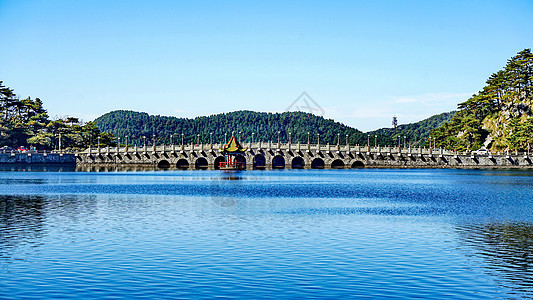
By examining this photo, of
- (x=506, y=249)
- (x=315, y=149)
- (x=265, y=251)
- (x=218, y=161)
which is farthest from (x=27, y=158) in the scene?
(x=506, y=249)

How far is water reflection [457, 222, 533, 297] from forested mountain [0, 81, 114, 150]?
458 feet

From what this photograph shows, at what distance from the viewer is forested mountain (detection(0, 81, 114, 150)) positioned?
151m

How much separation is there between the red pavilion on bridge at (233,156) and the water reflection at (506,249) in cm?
9556

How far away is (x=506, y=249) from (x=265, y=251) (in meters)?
10.6

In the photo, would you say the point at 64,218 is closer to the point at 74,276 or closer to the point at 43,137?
the point at 74,276

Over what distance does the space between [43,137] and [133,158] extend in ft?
96.8

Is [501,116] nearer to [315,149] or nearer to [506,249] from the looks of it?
[315,149]

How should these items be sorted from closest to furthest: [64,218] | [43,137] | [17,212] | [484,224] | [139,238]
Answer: [139,238]
[484,224]
[64,218]
[17,212]
[43,137]

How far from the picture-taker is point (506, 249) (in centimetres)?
2406

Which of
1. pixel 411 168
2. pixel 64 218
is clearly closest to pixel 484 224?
pixel 64 218

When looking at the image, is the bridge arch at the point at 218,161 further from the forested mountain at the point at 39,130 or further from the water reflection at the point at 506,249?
the water reflection at the point at 506,249

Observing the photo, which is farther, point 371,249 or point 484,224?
point 484,224

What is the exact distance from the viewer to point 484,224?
32125mm

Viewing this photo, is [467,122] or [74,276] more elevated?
[467,122]
